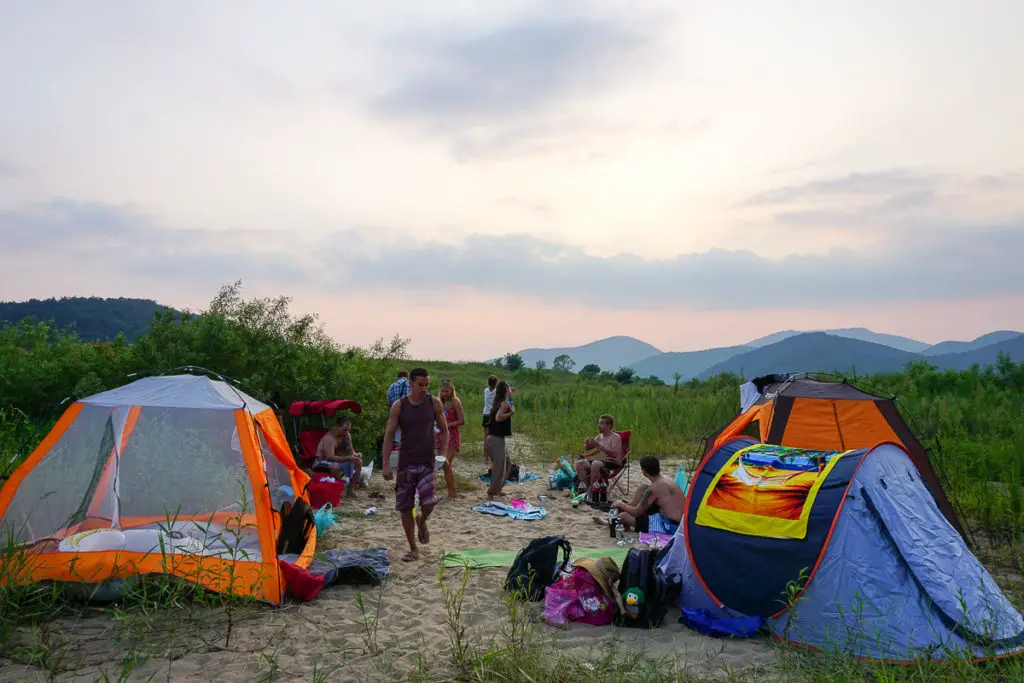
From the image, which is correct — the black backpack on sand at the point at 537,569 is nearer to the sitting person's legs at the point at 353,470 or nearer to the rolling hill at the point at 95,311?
the sitting person's legs at the point at 353,470

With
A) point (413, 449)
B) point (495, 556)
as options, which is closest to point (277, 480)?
point (413, 449)

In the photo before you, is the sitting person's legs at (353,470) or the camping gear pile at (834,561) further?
the sitting person's legs at (353,470)

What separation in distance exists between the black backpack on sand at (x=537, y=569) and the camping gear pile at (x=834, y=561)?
82 cm

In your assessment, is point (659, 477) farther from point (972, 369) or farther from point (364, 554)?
point (972, 369)

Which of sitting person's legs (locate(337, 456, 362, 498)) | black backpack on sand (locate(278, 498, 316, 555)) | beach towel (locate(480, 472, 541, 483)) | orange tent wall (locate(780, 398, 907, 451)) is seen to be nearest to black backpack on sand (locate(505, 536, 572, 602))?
black backpack on sand (locate(278, 498, 316, 555))

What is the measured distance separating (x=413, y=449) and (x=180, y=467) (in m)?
1.90

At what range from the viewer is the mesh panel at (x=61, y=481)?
16.5ft

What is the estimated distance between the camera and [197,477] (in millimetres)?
5660

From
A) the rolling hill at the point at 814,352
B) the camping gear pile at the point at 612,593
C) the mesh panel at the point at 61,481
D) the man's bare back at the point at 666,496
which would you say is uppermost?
the rolling hill at the point at 814,352

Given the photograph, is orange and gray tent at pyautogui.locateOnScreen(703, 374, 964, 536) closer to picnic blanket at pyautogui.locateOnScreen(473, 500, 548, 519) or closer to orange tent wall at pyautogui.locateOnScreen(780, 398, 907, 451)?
orange tent wall at pyautogui.locateOnScreen(780, 398, 907, 451)

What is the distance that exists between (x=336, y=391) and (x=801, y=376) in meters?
7.14

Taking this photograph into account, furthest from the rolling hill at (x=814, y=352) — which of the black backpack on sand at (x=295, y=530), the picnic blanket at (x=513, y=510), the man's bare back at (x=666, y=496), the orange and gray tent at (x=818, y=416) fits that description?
the black backpack on sand at (x=295, y=530)

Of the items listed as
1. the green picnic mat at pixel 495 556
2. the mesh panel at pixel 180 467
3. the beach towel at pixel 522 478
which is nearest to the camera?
the mesh panel at pixel 180 467

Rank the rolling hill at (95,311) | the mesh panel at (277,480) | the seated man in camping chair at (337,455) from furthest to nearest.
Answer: the rolling hill at (95,311)
the seated man in camping chair at (337,455)
the mesh panel at (277,480)
